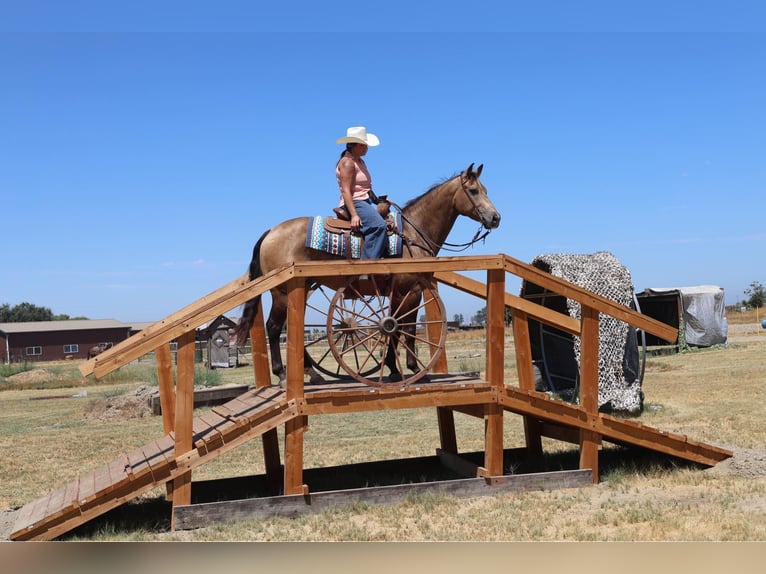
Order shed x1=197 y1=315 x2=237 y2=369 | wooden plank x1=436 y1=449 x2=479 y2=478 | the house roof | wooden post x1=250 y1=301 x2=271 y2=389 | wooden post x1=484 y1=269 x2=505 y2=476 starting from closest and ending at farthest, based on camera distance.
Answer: wooden post x1=484 y1=269 x2=505 y2=476, wooden plank x1=436 y1=449 x2=479 y2=478, wooden post x1=250 y1=301 x2=271 y2=389, shed x1=197 y1=315 x2=237 y2=369, the house roof

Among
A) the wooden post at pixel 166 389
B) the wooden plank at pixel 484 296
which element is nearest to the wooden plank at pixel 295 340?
the wooden post at pixel 166 389

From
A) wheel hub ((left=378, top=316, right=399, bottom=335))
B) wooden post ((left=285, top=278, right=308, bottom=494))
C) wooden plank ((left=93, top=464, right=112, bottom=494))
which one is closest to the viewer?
wooden plank ((left=93, top=464, right=112, bottom=494))

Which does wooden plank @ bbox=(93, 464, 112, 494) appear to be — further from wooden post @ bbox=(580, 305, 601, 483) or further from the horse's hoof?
wooden post @ bbox=(580, 305, 601, 483)

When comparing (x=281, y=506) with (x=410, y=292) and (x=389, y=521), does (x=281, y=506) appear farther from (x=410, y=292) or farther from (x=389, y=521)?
(x=410, y=292)

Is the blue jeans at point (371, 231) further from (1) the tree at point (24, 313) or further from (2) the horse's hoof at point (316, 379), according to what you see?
(1) the tree at point (24, 313)

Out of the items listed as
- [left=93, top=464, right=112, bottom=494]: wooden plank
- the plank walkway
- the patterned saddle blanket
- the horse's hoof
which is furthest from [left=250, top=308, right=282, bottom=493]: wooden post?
[left=93, top=464, right=112, bottom=494]: wooden plank

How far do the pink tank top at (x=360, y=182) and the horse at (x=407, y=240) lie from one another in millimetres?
492

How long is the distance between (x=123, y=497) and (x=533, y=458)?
4559mm

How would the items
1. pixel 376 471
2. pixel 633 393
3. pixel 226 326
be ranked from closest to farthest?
pixel 376 471, pixel 633 393, pixel 226 326

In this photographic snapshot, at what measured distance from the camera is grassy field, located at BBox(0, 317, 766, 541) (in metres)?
5.79

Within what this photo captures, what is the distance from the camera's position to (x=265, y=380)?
8.16 m

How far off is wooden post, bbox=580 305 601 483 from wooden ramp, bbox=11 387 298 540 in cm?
281

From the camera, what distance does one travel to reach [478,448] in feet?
33.3

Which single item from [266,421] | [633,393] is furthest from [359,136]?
[633,393]
